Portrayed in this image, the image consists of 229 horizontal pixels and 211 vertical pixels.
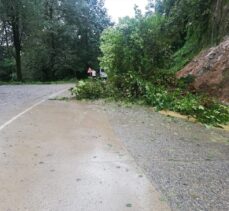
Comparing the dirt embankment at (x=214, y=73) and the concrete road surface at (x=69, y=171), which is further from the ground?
the dirt embankment at (x=214, y=73)

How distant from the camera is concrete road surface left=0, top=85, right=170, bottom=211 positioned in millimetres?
4324

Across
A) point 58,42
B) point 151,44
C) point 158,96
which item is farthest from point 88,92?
point 58,42

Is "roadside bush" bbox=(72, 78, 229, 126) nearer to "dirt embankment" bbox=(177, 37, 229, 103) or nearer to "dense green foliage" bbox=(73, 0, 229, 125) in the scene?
"dense green foliage" bbox=(73, 0, 229, 125)

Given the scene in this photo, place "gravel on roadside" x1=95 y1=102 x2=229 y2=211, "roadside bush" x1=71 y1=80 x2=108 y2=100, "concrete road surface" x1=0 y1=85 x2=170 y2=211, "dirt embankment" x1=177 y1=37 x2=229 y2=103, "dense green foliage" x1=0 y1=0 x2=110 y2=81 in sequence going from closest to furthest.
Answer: "concrete road surface" x1=0 y1=85 x2=170 y2=211 < "gravel on roadside" x1=95 y1=102 x2=229 y2=211 < "dirt embankment" x1=177 y1=37 x2=229 y2=103 < "roadside bush" x1=71 y1=80 x2=108 y2=100 < "dense green foliage" x1=0 y1=0 x2=110 y2=81

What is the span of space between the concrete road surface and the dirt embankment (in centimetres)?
592

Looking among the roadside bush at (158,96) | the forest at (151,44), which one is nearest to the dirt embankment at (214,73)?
the forest at (151,44)

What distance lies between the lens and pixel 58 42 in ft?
146

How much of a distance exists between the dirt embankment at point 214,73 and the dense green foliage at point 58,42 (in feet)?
82.1

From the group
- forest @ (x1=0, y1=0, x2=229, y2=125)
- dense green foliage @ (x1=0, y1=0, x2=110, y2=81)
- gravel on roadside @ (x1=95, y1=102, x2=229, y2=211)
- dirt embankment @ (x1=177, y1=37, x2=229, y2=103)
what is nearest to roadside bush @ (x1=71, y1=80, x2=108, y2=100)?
forest @ (x1=0, y1=0, x2=229, y2=125)

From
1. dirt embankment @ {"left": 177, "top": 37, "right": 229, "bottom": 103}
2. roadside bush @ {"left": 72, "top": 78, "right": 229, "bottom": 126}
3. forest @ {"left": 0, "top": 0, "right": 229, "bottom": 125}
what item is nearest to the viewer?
roadside bush @ {"left": 72, "top": 78, "right": 229, "bottom": 126}

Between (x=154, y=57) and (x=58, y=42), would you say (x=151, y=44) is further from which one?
(x=58, y=42)

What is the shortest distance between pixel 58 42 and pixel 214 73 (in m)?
32.3

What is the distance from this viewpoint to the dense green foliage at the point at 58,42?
133 feet

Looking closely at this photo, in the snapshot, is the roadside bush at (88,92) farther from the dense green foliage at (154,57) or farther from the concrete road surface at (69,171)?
the concrete road surface at (69,171)
